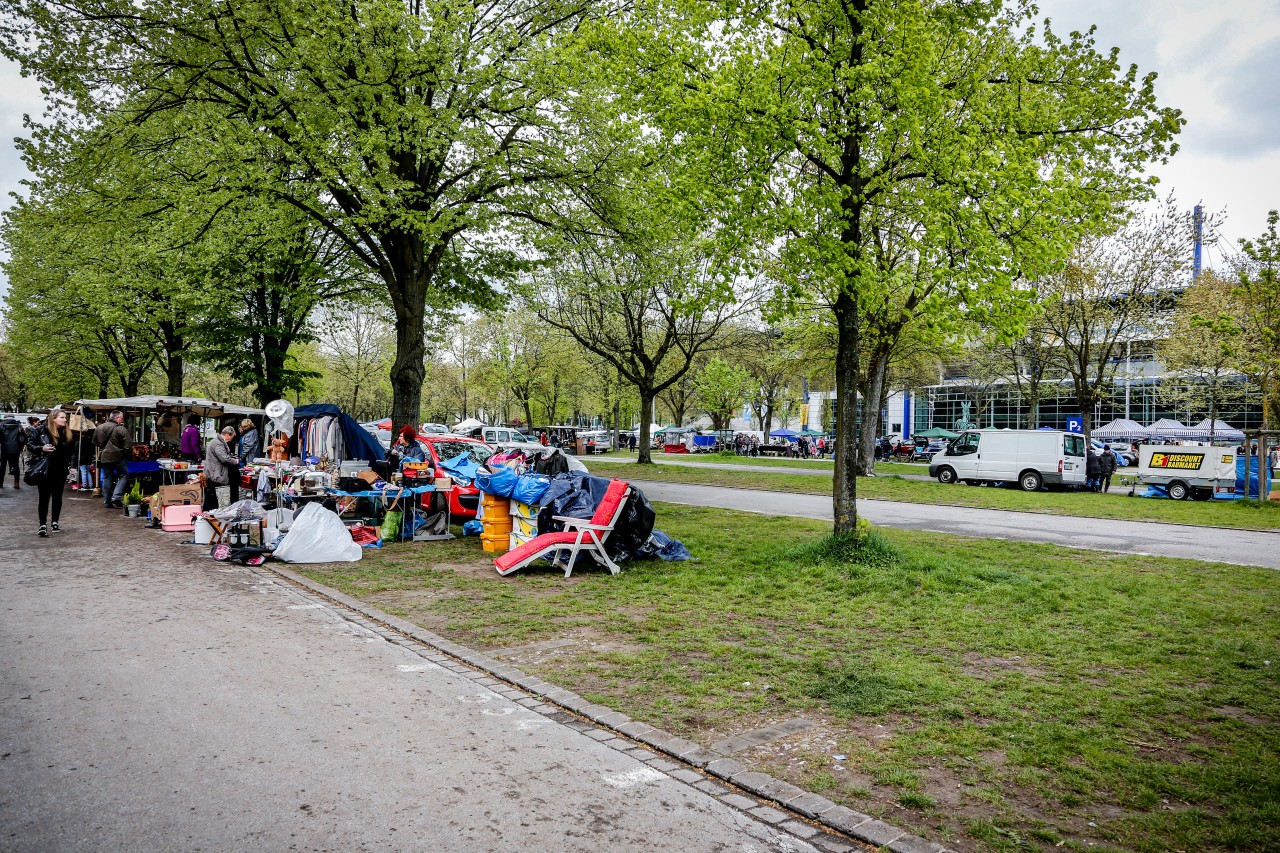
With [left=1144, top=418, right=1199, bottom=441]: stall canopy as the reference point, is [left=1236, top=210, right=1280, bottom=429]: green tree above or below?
above

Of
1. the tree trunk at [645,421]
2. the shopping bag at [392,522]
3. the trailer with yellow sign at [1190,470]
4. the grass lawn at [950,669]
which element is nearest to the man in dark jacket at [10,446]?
the shopping bag at [392,522]

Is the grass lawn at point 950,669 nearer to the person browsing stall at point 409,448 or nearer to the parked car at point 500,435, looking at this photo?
the person browsing stall at point 409,448

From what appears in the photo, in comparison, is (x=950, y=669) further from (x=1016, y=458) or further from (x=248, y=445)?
(x=1016, y=458)

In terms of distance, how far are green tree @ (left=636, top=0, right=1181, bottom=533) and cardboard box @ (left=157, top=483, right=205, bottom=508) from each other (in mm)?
10769

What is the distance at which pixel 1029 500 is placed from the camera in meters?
20.5

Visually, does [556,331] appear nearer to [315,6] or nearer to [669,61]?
[315,6]

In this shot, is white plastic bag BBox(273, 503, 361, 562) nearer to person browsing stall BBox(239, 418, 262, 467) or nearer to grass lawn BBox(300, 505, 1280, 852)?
grass lawn BBox(300, 505, 1280, 852)

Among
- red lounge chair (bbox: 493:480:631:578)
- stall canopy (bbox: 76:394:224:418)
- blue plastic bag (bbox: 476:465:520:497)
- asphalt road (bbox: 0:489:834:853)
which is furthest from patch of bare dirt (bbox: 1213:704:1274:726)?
stall canopy (bbox: 76:394:224:418)

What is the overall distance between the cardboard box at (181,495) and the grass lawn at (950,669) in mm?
5499

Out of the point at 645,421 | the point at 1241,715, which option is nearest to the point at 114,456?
the point at 1241,715

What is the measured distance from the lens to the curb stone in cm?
341

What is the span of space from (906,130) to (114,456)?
1678 cm

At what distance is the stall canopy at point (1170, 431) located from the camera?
133 ft

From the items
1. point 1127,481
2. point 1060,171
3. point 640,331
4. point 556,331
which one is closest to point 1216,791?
point 1060,171
